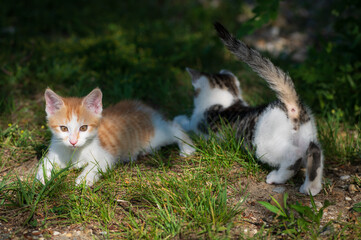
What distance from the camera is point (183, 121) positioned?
434cm

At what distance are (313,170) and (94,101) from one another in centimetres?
193

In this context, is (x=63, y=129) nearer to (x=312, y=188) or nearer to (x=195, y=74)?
(x=195, y=74)

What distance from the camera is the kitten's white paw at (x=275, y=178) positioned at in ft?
10.5

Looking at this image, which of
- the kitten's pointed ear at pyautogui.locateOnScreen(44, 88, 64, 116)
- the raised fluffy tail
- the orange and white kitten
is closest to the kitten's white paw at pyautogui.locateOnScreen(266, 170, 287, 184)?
the raised fluffy tail

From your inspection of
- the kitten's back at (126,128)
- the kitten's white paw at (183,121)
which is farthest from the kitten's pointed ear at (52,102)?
the kitten's white paw at (183,121)

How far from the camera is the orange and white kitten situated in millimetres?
3230

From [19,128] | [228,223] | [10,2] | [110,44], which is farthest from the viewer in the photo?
[10,2]

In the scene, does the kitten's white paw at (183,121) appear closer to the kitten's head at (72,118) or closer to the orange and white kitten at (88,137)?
the orange and white kitten at (88,137)

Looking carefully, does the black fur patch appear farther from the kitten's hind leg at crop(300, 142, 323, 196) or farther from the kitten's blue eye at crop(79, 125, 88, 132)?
the kitten's blue eye at crop(79, 125, 88, 132)

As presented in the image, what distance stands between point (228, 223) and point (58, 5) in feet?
20.8

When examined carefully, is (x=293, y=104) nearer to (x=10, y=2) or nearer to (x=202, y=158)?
(x=202, y=158)

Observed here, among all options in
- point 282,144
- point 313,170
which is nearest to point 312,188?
point 313,170

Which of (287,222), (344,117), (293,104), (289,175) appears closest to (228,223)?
(287,222)

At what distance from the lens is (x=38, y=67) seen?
Answer: 5.21 m
